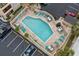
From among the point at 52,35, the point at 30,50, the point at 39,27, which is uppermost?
the point at 39,27

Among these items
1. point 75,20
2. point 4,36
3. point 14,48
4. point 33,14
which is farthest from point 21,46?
point 75,20

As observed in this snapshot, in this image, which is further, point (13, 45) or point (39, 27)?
point (39, 27)

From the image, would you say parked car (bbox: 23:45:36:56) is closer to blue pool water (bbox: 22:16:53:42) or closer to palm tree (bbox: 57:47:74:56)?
blue pool water (bbox: 22:16:53:42)

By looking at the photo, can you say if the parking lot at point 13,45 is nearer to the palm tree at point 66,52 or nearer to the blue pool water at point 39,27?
the blue pool water at point 39,27

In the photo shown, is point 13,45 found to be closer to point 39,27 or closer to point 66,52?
point 39,27

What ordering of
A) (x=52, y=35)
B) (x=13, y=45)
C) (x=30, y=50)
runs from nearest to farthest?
(x=30, y=50), (x=13, y=45), (x=52, y=35)

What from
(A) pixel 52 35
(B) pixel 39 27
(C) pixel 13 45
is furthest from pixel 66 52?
(C) pixel 13 45

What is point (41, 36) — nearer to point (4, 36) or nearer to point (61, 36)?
point (61, 36)
